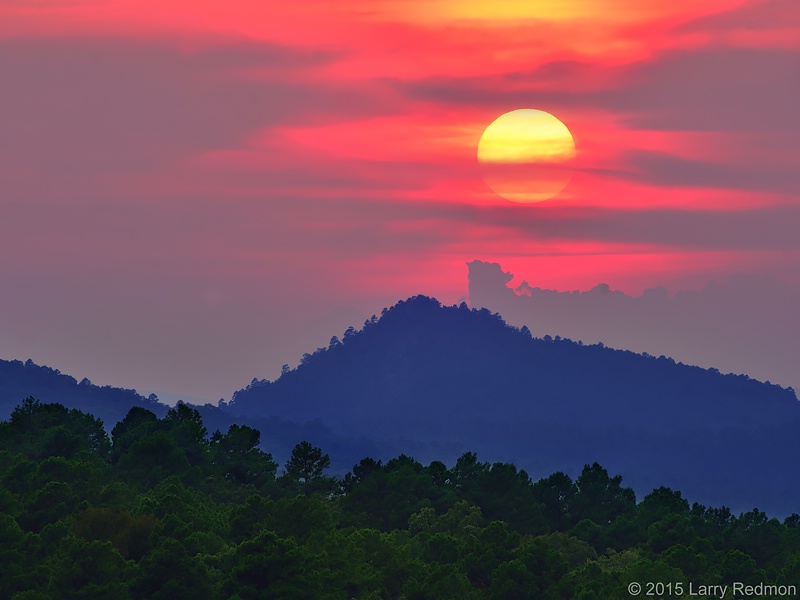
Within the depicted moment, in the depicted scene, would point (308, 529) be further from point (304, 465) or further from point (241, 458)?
point (241, 458)

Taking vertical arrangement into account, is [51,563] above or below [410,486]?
below

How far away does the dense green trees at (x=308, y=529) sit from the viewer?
6769 centimetres

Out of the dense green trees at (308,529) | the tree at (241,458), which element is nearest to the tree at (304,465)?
the dense green trees at (308,529)

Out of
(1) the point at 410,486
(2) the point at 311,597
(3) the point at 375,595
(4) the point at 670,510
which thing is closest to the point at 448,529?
(1) the point at 410,486

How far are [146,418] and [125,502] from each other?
7067cm

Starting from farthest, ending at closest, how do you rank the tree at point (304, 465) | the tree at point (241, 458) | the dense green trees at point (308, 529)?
the tree at point (304, 465) → the tree at point (241, 458) → the dense green trees at point (308, 529)

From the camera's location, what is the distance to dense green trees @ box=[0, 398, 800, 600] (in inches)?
2665

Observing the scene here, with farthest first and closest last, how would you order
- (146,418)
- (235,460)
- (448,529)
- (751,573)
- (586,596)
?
(146,418)
(235,460)
(448,529)
(751,573)
(586,596)

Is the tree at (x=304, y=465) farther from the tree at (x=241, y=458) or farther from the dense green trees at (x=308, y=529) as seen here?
the tree at (x=241, y=458)

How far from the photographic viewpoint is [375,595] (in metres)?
75.6

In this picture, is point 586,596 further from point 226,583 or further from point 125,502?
point 125,502

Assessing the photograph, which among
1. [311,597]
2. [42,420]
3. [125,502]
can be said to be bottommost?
[311,597]

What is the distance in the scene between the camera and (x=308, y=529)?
81938 millimetres

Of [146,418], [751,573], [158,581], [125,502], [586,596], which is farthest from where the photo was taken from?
[146,418]
